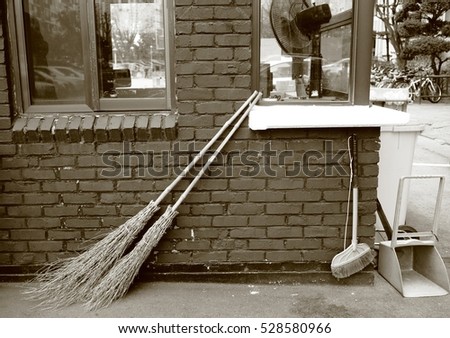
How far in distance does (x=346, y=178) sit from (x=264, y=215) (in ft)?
2.18

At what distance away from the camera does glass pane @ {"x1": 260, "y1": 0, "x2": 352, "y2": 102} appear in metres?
3.78

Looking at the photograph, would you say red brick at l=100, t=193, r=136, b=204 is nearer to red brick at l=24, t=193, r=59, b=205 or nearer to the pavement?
red brick at l=24, t=193, r=59, b=205

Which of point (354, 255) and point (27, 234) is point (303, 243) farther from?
point (27, 234)

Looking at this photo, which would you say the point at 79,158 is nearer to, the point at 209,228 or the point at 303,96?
the point at 209,228

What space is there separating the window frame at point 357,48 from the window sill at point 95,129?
76 cm

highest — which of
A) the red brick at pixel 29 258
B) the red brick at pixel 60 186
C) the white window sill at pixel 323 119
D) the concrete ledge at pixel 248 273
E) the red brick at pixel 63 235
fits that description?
the white window sill at pixel 323 119

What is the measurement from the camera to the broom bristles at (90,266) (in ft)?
11.8

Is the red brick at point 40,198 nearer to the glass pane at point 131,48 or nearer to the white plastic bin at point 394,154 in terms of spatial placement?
the glass pane at point 131,48

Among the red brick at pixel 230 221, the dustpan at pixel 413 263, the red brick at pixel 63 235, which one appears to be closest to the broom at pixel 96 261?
the red brick at pixel 63 235

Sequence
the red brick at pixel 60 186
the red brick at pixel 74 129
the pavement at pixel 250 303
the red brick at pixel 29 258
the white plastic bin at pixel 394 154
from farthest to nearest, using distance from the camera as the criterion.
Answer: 1. the white plastic bin at pixel 394 154
2. the red brick at pixel 29 258
3. the red brick at pixel 60 186
4. the red brick at pixel 74 129
5. the pavement at pixel 250 303

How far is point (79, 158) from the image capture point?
3777 millimetres

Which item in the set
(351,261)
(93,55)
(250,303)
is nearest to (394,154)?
(351,261)

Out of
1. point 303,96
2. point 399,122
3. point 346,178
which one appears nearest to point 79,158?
point 303,96

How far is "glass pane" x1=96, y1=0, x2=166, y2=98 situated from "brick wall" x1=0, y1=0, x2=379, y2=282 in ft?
0.85
